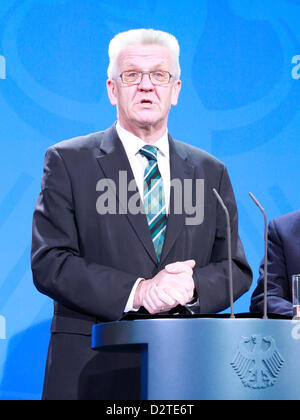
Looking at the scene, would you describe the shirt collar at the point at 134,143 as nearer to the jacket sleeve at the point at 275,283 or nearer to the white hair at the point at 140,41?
the white hair at the point at 140,41

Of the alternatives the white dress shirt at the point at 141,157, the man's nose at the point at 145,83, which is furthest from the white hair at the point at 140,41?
Result: the white dress shirt at the point at 141,157

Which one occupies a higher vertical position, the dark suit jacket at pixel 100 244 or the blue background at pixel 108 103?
the blue background at pixel 108 103

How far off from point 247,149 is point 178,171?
3.28 feet

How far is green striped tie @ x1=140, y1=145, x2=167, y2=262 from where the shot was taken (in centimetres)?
214

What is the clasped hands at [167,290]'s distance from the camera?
183 centimetres

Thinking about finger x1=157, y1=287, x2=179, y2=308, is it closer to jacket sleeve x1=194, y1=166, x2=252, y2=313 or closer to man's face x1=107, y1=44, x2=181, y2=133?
jacket sleeve x1=194, y1=166, x2=252, y2=313

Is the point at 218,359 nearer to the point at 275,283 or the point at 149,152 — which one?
the point at 149,152

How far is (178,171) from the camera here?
2.26 meters

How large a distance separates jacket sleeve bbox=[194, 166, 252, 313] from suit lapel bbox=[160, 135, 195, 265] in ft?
0.44

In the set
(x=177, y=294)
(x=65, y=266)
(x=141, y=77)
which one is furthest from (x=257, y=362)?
(x=141, y=77)

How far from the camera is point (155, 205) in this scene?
2166 millimetres

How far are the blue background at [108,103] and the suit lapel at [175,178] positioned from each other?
764mm

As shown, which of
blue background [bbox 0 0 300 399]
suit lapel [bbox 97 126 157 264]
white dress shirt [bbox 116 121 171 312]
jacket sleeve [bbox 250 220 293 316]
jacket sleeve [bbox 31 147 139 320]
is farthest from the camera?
blue background [bbox 0 0 300 399]

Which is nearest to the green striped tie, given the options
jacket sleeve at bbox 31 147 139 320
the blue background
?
jacket sleeve at bbox 31 147 139 320
